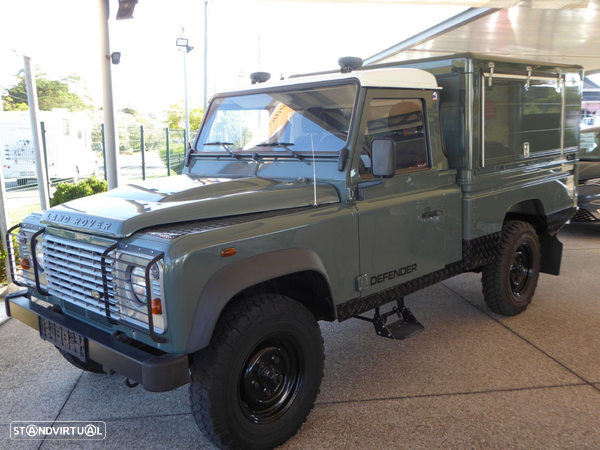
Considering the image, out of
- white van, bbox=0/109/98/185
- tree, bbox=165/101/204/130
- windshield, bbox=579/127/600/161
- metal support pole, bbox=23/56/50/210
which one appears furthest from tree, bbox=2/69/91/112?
windshield, bbox=579/127/600/161

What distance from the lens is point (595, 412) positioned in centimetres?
343

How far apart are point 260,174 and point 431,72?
5.78 feet

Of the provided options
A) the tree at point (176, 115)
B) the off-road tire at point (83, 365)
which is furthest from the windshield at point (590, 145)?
the tree at point (176, 115)

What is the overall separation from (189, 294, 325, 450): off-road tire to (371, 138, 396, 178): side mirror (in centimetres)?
99

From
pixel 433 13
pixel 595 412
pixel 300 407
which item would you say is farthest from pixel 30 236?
pixel 433 13

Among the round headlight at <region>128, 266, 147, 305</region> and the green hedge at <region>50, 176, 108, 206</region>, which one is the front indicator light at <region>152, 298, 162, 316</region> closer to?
the round headlight at <region>128, 266, 147, 305</region>

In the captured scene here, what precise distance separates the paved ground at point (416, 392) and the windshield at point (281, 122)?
1764 mm

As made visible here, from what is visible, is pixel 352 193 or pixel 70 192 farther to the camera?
pixel 70 192

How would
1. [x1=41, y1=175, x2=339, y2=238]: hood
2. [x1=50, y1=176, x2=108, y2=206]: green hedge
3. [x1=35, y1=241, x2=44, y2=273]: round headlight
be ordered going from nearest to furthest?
[x1=41, y1=175, x2=339, y2=238]: hood, [x1=35, y1=241, x2=44, y2=273]: round headlight, [x1=50, y1=176, x2=108, y2=206]: green hedge

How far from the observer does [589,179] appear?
29.8ft

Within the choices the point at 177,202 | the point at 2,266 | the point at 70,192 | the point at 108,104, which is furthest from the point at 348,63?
the point at 70,192

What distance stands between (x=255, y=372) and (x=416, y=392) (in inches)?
53.1

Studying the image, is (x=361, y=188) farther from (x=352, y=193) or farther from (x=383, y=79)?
(x=383, y=79)

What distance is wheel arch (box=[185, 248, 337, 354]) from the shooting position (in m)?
2.59
